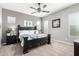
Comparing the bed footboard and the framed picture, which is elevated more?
the framed picture

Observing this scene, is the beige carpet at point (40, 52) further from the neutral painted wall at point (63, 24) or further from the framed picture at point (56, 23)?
the framed picture at point (56, 23)

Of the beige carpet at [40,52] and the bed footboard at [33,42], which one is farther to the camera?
the bed footboard at [33,42]

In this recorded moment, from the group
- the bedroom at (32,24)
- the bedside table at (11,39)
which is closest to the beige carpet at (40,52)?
the bedroom at (32,24)

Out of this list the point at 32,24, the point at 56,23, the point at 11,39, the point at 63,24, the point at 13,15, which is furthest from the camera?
the point at 32,24

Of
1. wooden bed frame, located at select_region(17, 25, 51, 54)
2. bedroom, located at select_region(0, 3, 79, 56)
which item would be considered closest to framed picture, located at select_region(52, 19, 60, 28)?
bedroom, located at select_region(0, 3, 79, 56)

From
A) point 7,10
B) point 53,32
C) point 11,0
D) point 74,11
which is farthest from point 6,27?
point 74,11

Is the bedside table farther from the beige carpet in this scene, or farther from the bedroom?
the beige carpet

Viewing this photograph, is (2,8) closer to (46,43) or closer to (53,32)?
(46,43)

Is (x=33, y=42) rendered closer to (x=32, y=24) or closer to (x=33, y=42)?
(x=33, y=42)

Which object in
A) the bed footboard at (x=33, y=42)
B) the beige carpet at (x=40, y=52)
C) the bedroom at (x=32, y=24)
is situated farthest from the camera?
the bedroom at (x=32, y=24)

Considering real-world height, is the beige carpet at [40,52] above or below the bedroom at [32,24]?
below

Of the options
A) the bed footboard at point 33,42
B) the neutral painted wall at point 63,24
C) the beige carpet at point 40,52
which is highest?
the neutral painted wall at point 63,24

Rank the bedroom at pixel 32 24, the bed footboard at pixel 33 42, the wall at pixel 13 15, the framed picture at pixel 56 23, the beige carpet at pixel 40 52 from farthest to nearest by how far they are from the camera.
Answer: the framed picture at pixel 56 23, the wall at pixel 13 15, the bedroom at pixel 32 24, the bed footboard at pixel 33 42, the beige carpet at pixel 40 52

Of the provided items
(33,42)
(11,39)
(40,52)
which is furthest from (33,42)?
(11,39)
